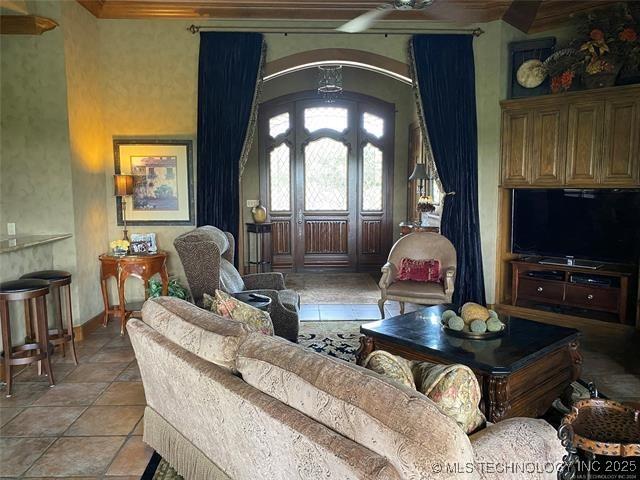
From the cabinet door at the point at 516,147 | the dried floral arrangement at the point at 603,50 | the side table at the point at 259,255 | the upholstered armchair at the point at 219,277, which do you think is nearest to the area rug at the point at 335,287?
the side table at the point at 259,255

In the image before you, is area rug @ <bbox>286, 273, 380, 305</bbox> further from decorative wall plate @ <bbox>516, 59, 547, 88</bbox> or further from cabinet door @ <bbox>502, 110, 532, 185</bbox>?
decorative wall plate @ <bbox>516, 59, 547, 88</bbox>

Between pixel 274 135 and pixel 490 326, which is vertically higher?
pixel 274 135

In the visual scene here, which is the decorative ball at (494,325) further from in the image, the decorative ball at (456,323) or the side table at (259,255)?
the side table at (259,255)

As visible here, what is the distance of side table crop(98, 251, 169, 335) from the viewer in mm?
4848

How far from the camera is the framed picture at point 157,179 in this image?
5.28m

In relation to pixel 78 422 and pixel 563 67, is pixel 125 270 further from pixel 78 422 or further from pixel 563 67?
pixel 563 67

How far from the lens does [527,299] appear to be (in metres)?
5.42

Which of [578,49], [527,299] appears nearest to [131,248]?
[527,299]

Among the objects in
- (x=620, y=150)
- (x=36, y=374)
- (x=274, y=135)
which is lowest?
(x=36, y=374)

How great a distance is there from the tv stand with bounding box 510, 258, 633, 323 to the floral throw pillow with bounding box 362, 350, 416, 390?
3.90m

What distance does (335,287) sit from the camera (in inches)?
292

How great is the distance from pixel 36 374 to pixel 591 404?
389 centimetres

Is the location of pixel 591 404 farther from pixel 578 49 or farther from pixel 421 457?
pixel 578 49

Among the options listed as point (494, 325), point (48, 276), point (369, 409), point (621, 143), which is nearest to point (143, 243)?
point (48, 276)
